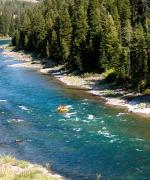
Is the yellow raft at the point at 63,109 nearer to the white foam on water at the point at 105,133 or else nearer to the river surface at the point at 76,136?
the river surface at the point at 76,136

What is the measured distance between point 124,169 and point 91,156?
14.9ft

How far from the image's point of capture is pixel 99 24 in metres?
98.9

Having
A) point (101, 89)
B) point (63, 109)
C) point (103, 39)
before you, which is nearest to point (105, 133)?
point (63, 109)

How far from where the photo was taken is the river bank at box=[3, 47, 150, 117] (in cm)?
6335

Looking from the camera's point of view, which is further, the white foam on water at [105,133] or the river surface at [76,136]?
the white foam on water at [105,133]

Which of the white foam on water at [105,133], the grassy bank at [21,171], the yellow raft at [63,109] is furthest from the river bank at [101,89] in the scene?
the grassy bank at [21,171]

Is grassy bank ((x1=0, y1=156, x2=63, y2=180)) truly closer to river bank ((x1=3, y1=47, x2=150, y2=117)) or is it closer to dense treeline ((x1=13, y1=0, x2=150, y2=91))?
river bank ((x1=3, y1=47, x2=150, y2=117))

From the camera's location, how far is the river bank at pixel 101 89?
208 ft

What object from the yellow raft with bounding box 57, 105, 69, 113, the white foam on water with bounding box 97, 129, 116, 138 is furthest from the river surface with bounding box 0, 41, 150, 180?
the yellow raft with bounding box 57, 105, 69, 113

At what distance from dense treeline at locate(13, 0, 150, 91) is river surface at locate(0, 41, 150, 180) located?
9540 millimetres

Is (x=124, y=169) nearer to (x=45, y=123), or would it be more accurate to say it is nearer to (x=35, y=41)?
(x=45, y=123)

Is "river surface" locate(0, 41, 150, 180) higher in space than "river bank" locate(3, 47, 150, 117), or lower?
lower

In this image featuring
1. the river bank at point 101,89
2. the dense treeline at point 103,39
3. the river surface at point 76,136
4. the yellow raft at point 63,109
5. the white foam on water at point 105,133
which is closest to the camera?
the river surface at point 76,136

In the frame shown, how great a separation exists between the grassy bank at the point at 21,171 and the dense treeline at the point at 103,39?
35649 mm
